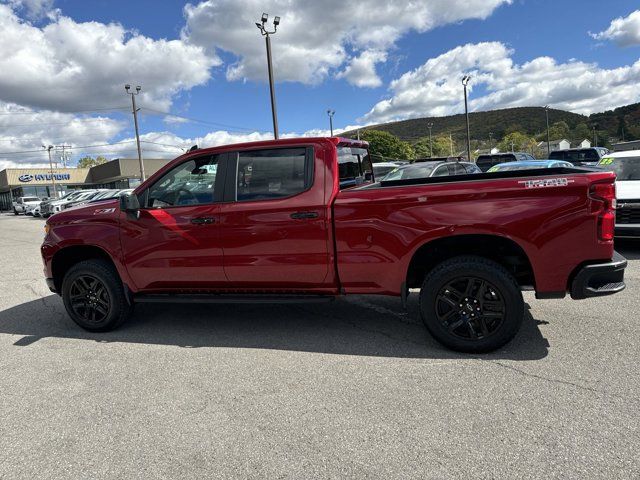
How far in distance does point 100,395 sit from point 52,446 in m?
0.65

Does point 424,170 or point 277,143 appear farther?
point 424,170

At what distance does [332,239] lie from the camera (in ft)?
13.3

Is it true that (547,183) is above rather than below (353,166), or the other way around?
below

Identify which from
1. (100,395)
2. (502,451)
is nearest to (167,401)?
(100,395)

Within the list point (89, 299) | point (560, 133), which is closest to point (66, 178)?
point (89, 299)

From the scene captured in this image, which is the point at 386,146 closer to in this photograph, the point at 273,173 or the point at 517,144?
the point at 517,144

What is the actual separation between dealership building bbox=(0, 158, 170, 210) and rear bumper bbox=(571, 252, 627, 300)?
194 feet

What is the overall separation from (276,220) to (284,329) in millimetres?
1249

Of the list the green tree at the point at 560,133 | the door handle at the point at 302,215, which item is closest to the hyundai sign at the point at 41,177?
the door handle at the point at 302,215

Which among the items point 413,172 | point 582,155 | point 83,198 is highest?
point 83,198

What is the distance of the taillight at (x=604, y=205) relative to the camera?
3455mm

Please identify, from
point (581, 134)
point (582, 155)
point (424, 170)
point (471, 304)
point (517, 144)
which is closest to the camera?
point (471, 304)

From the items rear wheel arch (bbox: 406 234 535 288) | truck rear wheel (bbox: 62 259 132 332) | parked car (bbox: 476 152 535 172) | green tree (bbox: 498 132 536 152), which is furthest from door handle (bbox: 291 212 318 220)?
green tree (bbox: 498 132 536 152)

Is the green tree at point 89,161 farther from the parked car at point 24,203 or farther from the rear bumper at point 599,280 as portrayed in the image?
the rear bumper at point 599,280
